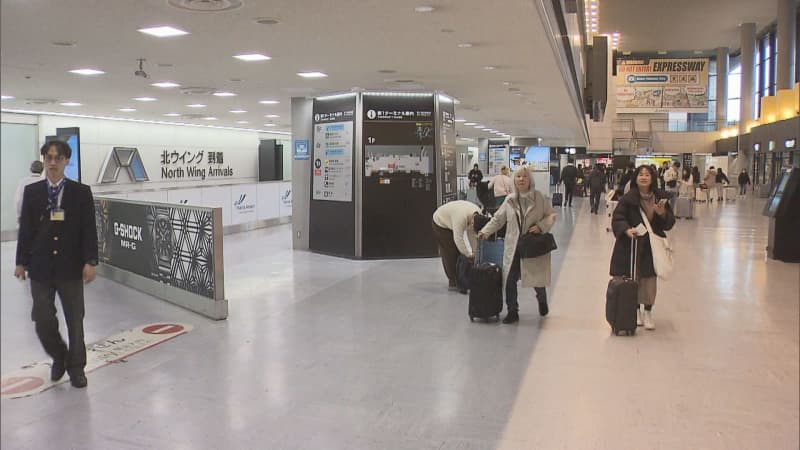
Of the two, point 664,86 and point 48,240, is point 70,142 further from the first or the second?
point 664,86

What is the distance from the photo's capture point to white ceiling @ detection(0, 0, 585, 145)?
5527 mm

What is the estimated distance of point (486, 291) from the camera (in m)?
6.92

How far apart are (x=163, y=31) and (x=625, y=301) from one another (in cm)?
507

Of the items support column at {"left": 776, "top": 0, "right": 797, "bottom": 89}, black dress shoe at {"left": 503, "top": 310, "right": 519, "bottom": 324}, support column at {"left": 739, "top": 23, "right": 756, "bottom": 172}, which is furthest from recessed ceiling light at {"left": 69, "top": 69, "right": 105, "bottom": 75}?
support column at {"left": 739, "top": 23, "right": 756, "bottom": 172}

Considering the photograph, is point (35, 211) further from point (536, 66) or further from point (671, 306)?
point (536, 66)

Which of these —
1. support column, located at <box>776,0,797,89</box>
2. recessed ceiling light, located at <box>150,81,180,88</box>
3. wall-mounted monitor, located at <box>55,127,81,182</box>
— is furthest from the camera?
support column, located at <box>776,0,797,89</box>

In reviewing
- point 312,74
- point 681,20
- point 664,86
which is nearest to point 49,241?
point 312,74

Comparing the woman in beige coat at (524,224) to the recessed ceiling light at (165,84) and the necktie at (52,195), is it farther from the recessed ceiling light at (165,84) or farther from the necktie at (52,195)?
the recessed ceiling light at (165,84)

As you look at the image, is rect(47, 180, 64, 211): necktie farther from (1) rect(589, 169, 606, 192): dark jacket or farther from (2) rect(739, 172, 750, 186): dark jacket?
(2) rect(739, 172, 750, 186): dark jacket

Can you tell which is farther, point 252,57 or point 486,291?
point 252,57

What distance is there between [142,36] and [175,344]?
3089 mm

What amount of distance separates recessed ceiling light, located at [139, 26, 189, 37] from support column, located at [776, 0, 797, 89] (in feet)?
108

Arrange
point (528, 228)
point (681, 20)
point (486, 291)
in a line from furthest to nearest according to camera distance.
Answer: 1. point (681, 20)
2. point (486, 291)
3. point (528, 228)

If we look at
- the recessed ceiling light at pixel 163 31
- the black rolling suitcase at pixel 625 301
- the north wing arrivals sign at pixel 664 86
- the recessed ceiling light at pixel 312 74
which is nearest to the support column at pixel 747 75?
the north wing arrivals sign at pixel 664 86
